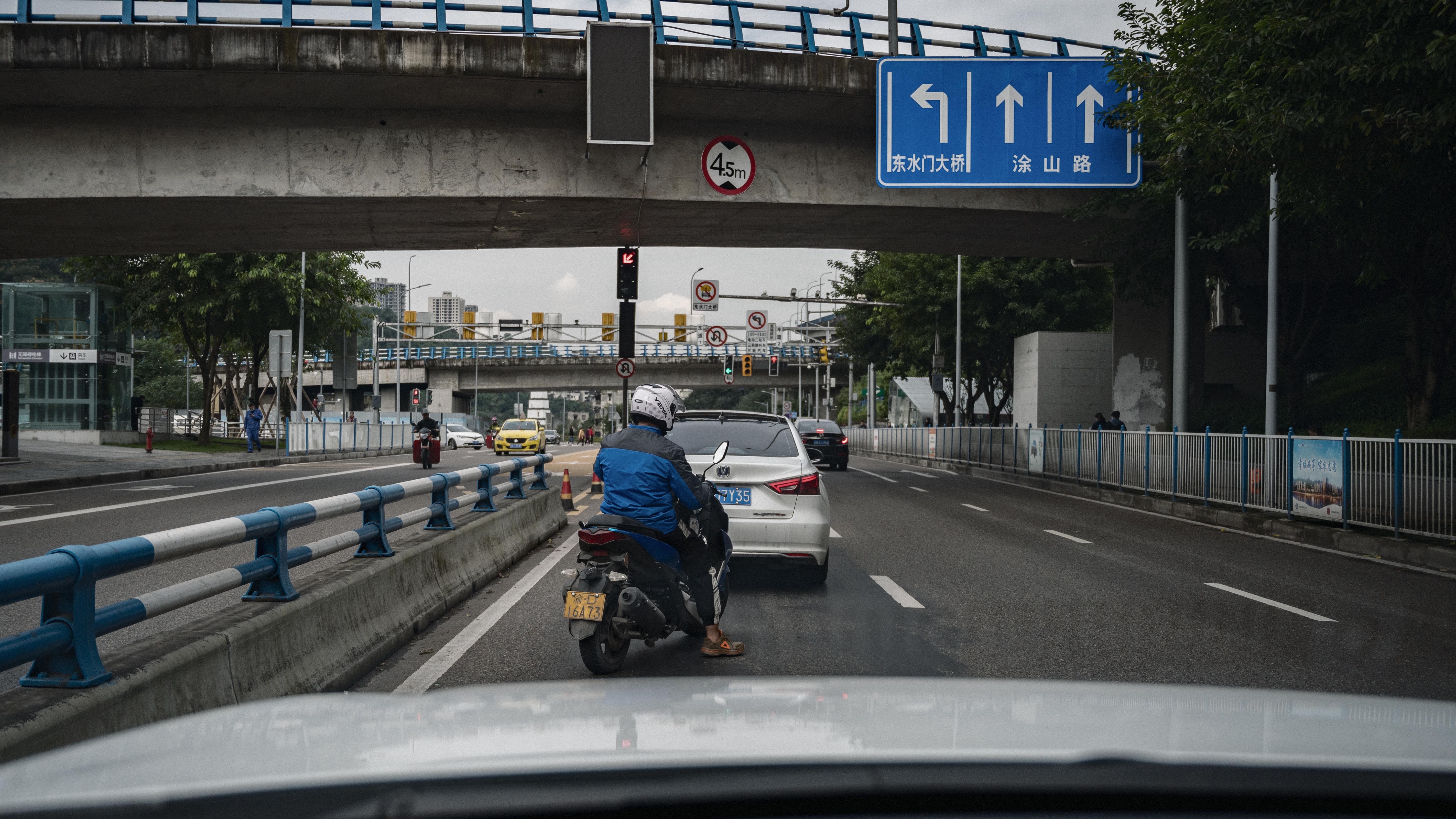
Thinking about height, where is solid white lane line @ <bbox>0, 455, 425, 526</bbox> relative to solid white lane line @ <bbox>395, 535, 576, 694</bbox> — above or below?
below

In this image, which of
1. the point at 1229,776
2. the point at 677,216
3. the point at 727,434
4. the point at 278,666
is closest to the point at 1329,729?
the point at 1229,776

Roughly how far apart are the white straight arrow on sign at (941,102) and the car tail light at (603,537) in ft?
45.7

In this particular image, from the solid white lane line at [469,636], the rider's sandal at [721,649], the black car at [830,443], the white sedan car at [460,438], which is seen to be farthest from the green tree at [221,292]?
the rider's sandal at [721,649]

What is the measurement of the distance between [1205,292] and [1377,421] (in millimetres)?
5047

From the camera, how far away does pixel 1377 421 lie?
2547 cm

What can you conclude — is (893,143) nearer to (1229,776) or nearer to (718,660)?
(718,660)

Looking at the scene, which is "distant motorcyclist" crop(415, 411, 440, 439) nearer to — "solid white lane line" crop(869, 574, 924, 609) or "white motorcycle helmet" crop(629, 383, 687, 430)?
"solid white lane line" crop(869, 574, 924, 609)

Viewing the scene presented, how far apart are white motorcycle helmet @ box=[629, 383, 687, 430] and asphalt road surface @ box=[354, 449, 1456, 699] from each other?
1.39 metres

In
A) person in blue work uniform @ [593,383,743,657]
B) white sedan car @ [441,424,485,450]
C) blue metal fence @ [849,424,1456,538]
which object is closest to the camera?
person in blue work uniform @ [593,383,743,657]

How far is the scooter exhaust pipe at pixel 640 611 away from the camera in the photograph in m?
5.71

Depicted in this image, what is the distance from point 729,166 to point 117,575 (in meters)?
15.1

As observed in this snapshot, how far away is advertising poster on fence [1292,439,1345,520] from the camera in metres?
14.5

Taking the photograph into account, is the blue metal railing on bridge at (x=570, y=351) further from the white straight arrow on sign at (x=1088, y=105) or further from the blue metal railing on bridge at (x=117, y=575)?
the blue metal railing on bridge at (x=117, y=575)

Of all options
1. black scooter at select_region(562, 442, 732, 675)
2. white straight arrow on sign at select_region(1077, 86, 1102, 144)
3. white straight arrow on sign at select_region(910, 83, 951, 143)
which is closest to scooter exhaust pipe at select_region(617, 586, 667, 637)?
black scooter at select_region(562, 442, 732, 675)
